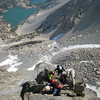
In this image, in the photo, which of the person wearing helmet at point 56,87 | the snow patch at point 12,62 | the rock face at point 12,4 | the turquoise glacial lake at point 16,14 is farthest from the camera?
the rock face at point 12,4

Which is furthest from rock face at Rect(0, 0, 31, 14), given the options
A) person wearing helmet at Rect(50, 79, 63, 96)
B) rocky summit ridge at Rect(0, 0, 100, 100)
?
person wearing helmet at Rect(50, 79, 63, 96)

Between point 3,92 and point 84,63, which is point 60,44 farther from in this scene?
point 3,92

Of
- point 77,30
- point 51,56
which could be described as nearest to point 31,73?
point 51,56

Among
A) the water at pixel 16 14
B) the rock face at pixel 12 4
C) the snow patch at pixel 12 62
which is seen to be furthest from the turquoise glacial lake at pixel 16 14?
the snow patch at pixel 12 62

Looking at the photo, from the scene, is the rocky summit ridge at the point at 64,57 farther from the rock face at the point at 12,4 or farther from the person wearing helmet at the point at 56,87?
the rock face at the point at 12,4

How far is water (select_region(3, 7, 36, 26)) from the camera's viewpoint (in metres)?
105

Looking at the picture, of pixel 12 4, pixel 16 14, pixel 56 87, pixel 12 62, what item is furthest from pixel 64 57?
pixel 12 4

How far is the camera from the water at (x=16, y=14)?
345ft

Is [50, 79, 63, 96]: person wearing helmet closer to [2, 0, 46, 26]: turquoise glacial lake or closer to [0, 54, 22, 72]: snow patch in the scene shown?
[0, 54, 22, 72]: snow patch

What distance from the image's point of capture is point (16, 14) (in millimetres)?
115312

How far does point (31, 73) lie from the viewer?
22203mm

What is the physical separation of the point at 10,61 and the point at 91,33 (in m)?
17.9

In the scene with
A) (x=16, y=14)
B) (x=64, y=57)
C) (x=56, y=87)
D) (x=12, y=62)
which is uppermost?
(x=16, y=14)

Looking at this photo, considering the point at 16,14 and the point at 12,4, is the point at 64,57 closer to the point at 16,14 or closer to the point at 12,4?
the point at 16,14
